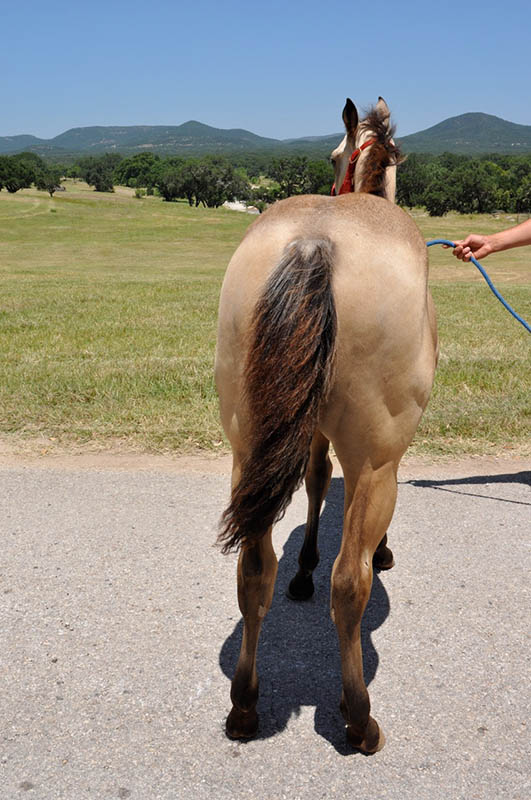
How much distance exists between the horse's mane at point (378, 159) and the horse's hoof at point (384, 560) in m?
1.98

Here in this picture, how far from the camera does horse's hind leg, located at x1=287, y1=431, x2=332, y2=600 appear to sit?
11.8 ft

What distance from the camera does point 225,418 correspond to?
255 cm

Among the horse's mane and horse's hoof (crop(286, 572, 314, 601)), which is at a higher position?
the horse's mane

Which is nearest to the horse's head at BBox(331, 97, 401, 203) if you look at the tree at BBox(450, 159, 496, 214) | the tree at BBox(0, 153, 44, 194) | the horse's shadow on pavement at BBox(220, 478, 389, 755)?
the horse's shadow on pavement at BBox(220, 478, 389, 755)

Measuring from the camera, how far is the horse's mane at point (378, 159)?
3.13m

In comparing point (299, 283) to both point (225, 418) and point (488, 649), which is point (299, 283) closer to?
point (225, 418)

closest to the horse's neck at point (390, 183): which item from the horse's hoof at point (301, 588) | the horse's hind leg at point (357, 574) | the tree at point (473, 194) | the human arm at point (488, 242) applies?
the human arm at point (488, 242)

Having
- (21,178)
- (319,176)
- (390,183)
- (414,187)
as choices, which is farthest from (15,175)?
(390,183)

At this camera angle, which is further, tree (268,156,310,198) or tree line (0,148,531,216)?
tree (268,156,310,198)

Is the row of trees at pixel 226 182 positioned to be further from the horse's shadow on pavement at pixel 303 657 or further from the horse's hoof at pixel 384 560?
the horse's shadow on pavement at pixel 303 657

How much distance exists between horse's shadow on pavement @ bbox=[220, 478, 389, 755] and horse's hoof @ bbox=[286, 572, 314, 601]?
4 cm

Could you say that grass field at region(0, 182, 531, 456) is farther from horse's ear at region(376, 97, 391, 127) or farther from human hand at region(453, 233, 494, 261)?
horse's ear at region(376, 97, 391, 127)

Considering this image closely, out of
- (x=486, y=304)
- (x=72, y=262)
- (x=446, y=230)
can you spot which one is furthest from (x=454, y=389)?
(x=446, y=230)

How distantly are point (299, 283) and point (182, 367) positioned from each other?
5650 mm
